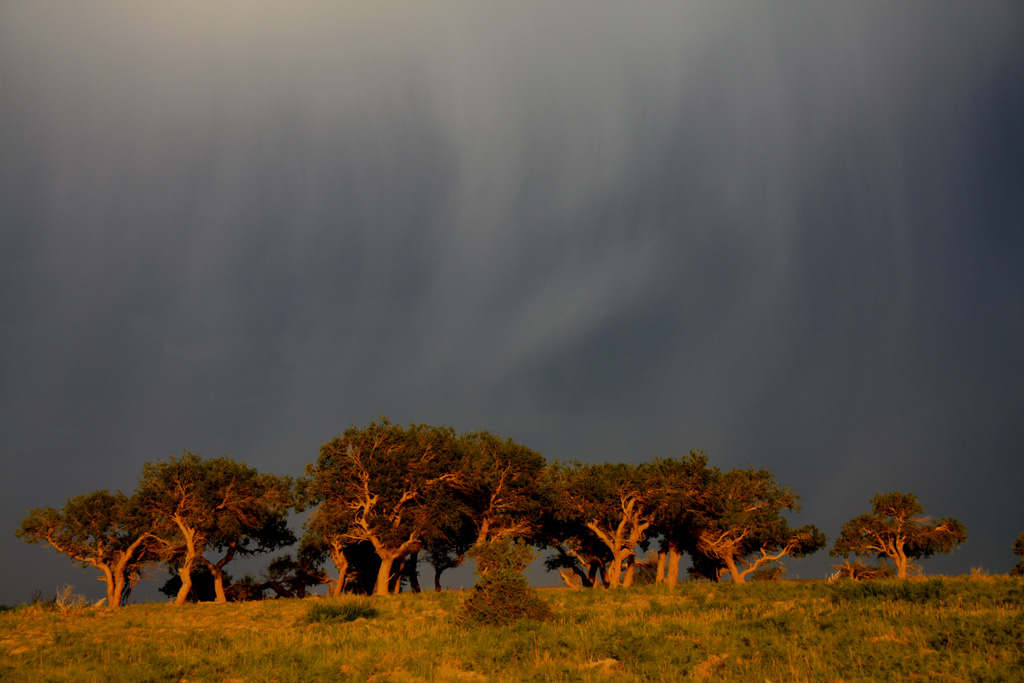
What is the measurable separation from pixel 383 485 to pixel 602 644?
3012 cm

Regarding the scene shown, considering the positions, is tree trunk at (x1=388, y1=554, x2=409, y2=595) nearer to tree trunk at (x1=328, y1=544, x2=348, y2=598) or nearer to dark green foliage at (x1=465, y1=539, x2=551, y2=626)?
tree trunk at (x1=328, y1=544, x2=348, y2=598)

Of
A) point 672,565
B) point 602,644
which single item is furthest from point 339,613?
point 672,565

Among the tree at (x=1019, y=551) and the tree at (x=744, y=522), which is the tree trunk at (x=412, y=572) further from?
the tree at (x=1019, y=551)

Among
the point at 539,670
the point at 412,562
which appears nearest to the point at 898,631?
the point at 539,670

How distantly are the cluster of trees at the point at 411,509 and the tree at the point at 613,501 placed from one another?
122 millimetres

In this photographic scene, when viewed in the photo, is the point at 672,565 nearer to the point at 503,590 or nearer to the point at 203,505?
the point at 503,590

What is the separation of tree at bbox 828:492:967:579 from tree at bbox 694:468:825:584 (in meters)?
6.81

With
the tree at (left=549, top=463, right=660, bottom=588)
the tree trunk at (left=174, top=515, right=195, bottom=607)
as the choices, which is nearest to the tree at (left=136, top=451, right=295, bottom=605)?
the tree trunk at (left=174, top=515, right=195, bottom=607)

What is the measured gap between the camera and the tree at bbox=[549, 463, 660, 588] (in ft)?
158

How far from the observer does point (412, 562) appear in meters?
57.2

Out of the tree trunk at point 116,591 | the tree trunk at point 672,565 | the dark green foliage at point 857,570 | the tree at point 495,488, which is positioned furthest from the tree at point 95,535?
the dark green foliage at point 857,570

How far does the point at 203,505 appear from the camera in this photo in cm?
4575

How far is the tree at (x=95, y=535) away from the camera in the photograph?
47562 mm

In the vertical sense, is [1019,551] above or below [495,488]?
Answer: below
